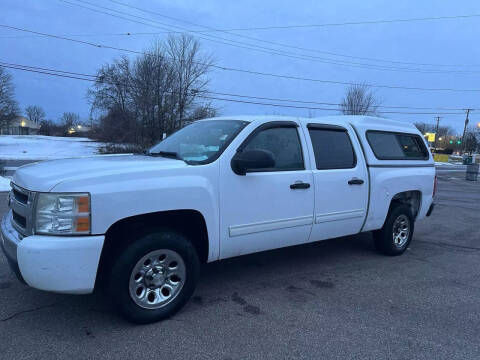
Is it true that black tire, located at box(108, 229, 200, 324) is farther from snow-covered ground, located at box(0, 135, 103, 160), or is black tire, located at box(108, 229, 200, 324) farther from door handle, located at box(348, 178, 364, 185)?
snow-covered ground, located at box(0, 135, 103, 160)

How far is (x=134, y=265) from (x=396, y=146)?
13.8 feet

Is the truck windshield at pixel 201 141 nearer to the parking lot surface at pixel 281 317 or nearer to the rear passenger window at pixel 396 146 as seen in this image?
the parking lot surface at pixel 281 317

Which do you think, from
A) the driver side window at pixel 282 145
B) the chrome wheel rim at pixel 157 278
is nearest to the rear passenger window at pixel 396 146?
the driver side window at pixel 282 145

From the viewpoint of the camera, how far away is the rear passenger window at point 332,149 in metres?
4.31

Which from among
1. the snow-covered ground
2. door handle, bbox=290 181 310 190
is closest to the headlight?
door handle, bbox=290 181 310 190

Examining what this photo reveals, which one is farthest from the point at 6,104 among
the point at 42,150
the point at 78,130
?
the point at 78,130

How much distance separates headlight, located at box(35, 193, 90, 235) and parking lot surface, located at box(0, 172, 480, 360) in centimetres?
90

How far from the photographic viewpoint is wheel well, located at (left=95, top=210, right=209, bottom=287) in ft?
10.0

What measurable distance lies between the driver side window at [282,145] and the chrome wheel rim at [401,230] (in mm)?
2221

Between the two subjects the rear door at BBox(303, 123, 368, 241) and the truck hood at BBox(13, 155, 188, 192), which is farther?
the rear door at BBox(303, 123, 368, 241)

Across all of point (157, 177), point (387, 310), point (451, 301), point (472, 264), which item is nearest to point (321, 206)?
point (387, 310)

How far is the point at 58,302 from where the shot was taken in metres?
3.49

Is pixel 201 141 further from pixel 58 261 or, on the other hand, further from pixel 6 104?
pixel 6 104

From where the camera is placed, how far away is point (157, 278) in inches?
125
